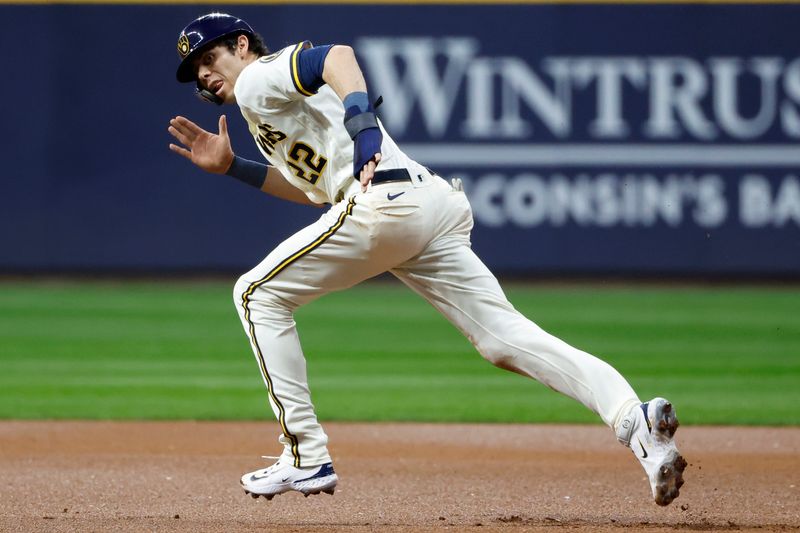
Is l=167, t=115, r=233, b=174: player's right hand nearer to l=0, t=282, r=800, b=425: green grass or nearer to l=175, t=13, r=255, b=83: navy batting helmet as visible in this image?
l=175, t=13, r=255, b=83: navy batting helmet

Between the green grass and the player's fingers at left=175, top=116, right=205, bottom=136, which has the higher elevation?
the player's fingers at left=175, top=116, right=205, bottom=136

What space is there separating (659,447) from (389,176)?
1198 millimetres

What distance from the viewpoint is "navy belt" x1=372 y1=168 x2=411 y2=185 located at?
4230 mm

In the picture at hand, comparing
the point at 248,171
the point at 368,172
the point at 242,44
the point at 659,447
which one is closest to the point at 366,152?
the point at 368,172

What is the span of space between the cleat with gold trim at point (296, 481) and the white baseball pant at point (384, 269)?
3 cm

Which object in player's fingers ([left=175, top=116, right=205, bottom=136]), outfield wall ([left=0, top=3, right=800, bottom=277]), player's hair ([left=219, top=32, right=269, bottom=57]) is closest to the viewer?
player's hair ([left=219, top=32, right=269, bottom=57])

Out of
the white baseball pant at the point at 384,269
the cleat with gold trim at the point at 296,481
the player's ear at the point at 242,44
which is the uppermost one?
the player's ear at the point at 242,44

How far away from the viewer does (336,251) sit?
4207 millimetres

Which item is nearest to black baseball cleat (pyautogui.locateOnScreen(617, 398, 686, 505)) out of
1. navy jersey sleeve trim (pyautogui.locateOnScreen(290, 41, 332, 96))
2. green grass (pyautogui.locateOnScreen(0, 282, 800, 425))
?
navy jersey sleeve trim (pyautogui.locateOnScreen(290, 41, 332, 96))

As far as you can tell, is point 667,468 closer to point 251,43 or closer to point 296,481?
point 296,481

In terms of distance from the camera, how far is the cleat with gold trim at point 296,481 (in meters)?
4.29

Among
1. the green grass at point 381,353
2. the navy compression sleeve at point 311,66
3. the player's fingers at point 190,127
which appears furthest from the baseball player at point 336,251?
the green grass at point 381,353

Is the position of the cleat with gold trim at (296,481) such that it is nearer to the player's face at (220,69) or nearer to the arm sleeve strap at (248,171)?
the arm sleeve strap at (248,171)

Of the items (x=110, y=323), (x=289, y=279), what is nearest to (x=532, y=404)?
(x=289, y=279)
